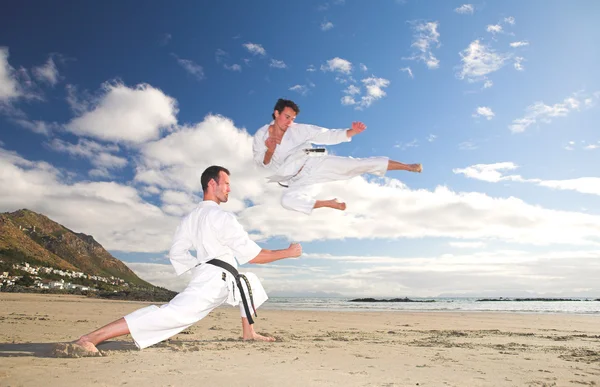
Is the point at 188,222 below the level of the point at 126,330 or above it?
above

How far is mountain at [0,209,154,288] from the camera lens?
53.5 metres

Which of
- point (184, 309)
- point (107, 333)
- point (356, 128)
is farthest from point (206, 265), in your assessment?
point (356, 128)

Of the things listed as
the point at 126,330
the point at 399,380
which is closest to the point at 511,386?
the point at 399,380

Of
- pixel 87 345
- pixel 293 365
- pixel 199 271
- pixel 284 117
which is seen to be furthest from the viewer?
pixel 284 117

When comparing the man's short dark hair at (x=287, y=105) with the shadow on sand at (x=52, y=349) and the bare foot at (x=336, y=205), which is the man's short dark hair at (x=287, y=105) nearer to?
the bare foot at (x=336, y=205)

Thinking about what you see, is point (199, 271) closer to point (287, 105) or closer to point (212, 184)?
point (212, 184)

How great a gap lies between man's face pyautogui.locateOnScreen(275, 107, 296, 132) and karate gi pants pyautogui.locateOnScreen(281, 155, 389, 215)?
0.58 meters

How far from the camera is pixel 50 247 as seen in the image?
63.2 m

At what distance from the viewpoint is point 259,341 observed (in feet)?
16.9

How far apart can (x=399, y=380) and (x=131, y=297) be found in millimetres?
25106

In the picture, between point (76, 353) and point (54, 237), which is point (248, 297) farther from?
point (54, 237)

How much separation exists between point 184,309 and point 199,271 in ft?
1.52

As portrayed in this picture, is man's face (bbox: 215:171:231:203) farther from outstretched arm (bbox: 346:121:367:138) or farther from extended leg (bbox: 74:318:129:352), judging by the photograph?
outstretched arm (bbox: 346:121:367:138)

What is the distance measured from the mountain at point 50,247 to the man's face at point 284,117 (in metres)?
54.0
